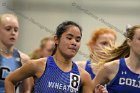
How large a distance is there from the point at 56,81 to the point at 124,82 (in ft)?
1.68

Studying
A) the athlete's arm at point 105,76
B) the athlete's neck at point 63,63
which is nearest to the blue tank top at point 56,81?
the athlete's neck at point 63,63

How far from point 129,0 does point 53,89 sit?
3.67 meters

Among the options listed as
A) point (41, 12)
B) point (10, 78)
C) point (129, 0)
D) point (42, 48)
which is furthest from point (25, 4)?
point (10, 78)

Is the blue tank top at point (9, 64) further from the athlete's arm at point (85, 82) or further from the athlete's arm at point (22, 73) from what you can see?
the athlete's arm at point (85, 82)

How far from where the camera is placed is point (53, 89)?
3.54 m

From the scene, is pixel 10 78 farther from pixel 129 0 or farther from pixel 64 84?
pixel 129 0

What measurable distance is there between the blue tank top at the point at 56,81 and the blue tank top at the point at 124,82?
0.29m

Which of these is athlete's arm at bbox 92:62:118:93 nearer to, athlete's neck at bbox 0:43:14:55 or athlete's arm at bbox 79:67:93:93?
athlete's arm at bbox 79:67:93:93

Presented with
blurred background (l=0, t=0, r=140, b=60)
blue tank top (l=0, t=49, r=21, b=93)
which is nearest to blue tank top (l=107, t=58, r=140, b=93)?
blue tank top (l=0, t=49, r=21, b=93)

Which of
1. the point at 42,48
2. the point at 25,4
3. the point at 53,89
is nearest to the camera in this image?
the point at 53,89

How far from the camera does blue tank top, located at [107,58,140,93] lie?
366 centimetres

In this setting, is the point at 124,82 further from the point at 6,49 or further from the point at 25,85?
the point at 6,49

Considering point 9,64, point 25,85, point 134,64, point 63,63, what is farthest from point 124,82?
point 9,64

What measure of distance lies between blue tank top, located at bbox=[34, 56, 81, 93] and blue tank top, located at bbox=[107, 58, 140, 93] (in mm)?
289
